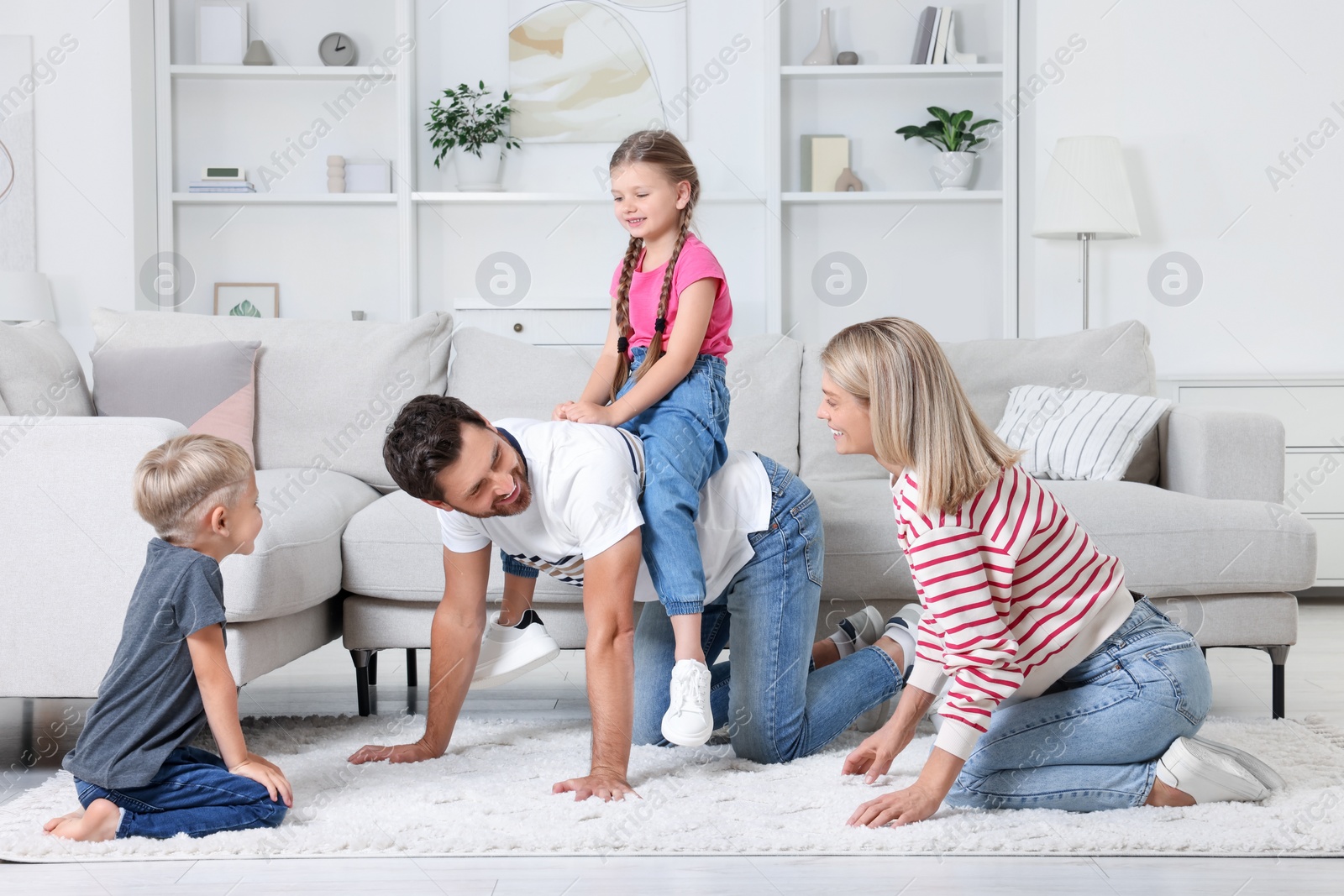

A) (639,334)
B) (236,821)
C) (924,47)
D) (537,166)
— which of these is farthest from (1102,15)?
(236,821)

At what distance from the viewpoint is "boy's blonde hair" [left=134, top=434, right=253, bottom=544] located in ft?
4.71

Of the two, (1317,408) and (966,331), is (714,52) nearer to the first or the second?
(966,331)

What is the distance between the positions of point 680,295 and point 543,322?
91.0 inches

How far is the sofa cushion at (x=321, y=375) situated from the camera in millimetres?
2498

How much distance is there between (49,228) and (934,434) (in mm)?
3525

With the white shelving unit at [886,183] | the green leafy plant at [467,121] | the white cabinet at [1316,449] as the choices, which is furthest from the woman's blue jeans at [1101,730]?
the green leafy plant at [467,121]

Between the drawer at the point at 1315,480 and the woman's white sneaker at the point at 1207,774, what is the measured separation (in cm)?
210

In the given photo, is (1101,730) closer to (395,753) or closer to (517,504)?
(517,504)

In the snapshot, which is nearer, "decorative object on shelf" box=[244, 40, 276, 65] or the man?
the man

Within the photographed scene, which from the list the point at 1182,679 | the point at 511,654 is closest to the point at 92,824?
the point at 511,654

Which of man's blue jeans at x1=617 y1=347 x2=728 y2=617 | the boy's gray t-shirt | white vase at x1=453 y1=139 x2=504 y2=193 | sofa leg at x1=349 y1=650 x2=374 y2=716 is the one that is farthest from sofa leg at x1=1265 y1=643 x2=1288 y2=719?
white vase at x1=453 y1=139 x2=504 y2=193

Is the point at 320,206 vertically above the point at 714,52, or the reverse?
the point at 714,52

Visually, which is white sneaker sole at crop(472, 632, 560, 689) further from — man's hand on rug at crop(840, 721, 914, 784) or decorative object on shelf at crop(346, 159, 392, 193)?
decorative object on shelf at crop(346, 159, 392, 193)

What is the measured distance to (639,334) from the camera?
6.21ft
